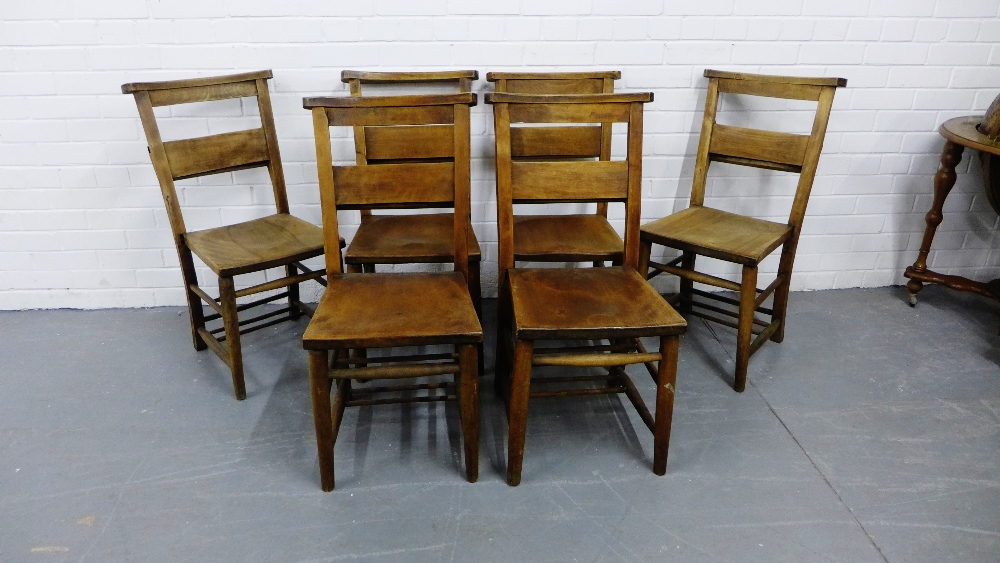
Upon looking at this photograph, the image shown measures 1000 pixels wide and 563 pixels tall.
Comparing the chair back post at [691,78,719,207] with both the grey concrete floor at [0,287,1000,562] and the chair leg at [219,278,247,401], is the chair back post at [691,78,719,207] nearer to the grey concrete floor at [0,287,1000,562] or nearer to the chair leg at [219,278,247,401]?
the grey concrete floor at [0,287,1000,562]

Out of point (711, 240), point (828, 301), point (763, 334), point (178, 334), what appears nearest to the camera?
point (711, 240)

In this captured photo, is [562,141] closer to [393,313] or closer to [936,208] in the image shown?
[393,313]

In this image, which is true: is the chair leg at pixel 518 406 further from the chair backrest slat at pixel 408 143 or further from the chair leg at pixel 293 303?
the chair leg at pixel 293 303

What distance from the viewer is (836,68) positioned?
276 centimetres

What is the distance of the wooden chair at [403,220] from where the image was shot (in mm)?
2197

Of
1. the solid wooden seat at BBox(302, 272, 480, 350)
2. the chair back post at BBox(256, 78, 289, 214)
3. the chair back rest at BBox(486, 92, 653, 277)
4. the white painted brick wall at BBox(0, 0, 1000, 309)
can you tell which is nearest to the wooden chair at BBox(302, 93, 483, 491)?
the solid wooden seat at BBox(302, 272, 480, 350)

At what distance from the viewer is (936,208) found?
2838mm

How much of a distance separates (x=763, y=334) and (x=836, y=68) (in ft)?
3.76

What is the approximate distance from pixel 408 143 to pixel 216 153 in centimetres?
68

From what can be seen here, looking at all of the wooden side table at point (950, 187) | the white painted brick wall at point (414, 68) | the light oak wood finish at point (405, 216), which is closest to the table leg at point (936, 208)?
the wooden side table at point (950, 187)

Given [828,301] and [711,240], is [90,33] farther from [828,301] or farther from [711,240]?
[828,301]

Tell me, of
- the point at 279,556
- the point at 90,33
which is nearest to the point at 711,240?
the point at 279,556

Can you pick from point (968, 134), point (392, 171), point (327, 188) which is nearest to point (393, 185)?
point (392, 171)

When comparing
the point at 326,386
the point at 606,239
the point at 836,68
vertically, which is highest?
the point at 836,68
